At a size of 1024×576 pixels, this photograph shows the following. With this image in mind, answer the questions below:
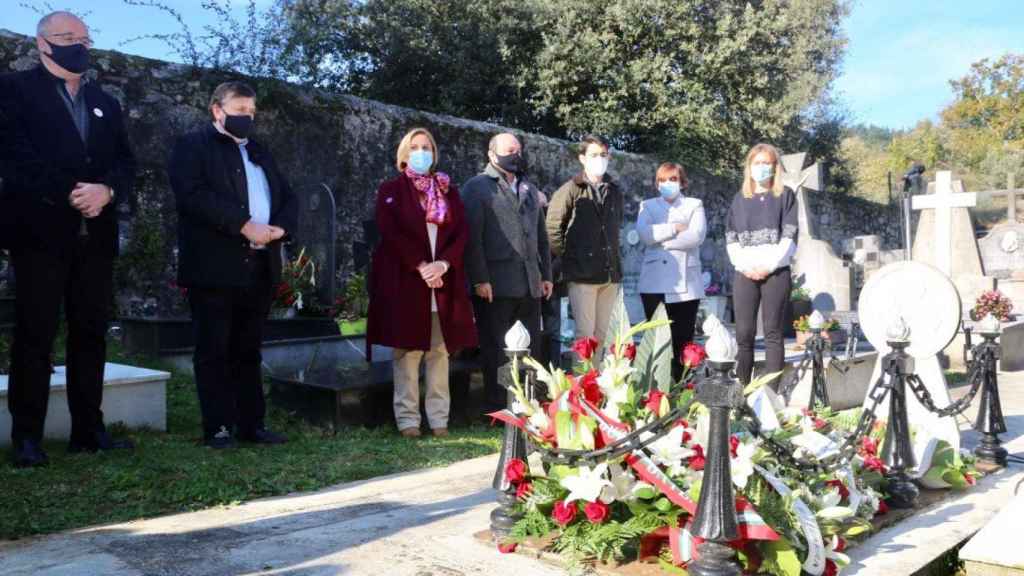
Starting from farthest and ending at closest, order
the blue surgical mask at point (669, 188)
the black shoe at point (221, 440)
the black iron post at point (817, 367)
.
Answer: the blue surgical mask at point (669, 188) < the black iron post at point (817, 367) < the black shoe at point (221, 440)

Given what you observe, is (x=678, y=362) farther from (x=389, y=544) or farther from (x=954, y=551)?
(x=389, y=544)

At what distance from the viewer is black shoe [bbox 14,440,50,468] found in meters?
3.47

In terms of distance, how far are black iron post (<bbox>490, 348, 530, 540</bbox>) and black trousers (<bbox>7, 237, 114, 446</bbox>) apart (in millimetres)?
2102

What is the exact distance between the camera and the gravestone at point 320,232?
7348 millimetres

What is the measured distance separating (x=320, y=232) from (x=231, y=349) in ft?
11.1

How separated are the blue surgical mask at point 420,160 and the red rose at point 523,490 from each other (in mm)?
2458

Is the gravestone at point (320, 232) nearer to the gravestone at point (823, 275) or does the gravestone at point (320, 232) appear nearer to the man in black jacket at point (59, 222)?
the man in black jacket at point (59, 222)

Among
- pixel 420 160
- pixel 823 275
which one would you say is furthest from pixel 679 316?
pixel 823 275

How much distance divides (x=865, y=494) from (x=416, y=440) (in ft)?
7.53

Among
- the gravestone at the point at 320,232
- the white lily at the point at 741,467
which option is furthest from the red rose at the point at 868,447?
the gravestone at the point at 320,232

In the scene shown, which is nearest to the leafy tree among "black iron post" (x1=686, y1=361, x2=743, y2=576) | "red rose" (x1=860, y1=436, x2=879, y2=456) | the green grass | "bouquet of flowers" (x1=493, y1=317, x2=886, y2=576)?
the green grass

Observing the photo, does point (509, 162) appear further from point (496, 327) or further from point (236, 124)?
point (236, 124)

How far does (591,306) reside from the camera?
542 cm

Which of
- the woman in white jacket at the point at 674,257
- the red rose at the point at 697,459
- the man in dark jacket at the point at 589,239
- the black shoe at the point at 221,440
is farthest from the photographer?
the woman in white jacket at the point at 674,257
